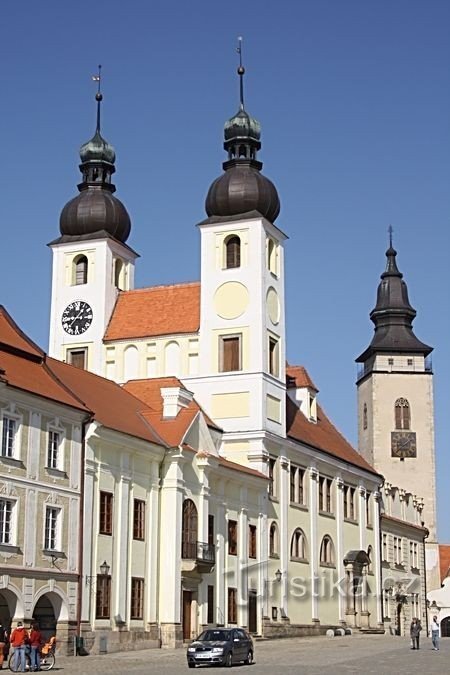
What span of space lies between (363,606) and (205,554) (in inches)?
937

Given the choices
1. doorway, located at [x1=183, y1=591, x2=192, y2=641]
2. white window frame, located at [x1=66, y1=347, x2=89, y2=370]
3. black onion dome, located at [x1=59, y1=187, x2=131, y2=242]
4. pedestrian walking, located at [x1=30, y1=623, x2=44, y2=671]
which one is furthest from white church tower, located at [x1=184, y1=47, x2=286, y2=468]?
pedestrian walking, located at [x1=30, y1=623, x2=44, y2=671]

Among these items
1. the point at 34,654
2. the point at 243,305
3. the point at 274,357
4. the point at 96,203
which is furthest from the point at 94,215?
the point at 34,654

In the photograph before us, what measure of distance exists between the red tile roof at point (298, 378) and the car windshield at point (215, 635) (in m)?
31.8

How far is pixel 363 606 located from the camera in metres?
67.7

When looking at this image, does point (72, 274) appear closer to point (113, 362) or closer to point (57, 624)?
point (113, 362)

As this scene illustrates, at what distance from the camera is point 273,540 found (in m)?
56.7

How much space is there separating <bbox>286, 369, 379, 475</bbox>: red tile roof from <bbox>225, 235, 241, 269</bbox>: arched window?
29.2 ft

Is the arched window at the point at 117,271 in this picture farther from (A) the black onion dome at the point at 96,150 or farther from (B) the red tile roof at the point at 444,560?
(B) the red tile roof at the point at 444,560

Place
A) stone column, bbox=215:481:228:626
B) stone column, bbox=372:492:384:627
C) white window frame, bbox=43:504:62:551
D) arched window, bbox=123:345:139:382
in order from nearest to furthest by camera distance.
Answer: white window frame, bbox=43:504:62:551, stone column, bbox=215:481:228:626, arched window, bbox=123:345:139:382, stone column, bbox=372:492:384:627

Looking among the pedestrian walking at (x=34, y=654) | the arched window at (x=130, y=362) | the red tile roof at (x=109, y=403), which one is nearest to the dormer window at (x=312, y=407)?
the arched window at (x=130, y=362)

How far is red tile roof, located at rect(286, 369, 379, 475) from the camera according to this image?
6156 centimetres

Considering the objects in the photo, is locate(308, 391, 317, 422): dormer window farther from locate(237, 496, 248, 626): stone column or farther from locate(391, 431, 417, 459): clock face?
locate(391, 431, 417, 459): clock face

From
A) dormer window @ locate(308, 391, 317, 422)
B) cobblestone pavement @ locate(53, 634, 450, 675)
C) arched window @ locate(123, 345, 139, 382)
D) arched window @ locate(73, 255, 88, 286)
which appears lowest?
cobblestone pavement @ locate(53, 634, 450, 675)

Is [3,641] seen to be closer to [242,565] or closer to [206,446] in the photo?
[206,446]
